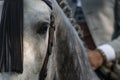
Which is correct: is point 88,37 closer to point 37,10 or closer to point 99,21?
point 99,21

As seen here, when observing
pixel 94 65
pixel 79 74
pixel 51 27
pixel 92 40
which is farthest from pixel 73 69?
pixel 92 40

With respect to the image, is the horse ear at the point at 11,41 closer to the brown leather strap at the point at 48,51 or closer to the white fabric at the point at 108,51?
the brown leather strap at the point at 48,51

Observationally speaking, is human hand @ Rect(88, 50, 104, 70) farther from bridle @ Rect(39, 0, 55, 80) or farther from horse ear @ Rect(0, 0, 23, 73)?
horse ear @ Rect(0, 0, 23, 73)

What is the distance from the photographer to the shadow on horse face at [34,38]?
1.32 metres

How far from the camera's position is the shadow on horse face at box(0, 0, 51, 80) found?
1.32 metres

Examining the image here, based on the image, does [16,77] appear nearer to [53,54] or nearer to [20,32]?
[20,32]

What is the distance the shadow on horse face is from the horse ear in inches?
0.9

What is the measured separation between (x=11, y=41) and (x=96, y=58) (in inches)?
40.5

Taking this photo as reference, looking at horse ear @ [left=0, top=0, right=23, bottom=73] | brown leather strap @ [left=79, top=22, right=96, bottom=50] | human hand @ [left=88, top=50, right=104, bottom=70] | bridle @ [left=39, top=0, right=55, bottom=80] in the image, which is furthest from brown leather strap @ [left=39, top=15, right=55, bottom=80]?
brown leather strap @ [left=79, top=22, right=96, bottom=50]

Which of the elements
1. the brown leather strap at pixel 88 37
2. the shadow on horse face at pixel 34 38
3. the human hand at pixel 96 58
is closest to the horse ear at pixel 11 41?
the shadow on horse face at pixel 34 38

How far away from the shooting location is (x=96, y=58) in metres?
2.25

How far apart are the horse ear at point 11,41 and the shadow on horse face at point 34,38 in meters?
0.02

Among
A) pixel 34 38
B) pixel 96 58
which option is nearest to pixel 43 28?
pixel 34 38

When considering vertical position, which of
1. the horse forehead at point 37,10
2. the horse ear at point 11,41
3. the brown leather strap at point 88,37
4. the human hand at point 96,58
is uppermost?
the horse forehead at point 37,10
